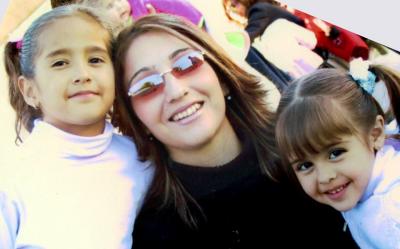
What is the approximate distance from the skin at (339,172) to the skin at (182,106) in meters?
0.18

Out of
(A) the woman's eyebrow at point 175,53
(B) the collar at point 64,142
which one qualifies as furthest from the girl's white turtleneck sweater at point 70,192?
(A) the woman's eyebrow at point 175,53

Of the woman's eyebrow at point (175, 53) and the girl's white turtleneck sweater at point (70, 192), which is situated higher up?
the woman's eyebrow at point (175, 53)

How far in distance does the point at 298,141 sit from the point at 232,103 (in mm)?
184

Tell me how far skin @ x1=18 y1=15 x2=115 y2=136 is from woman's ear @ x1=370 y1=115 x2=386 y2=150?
2.08 ft

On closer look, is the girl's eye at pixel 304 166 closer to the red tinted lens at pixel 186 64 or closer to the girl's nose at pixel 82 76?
the red tinted lens at pixel 186 64

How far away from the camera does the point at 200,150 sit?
1.60m

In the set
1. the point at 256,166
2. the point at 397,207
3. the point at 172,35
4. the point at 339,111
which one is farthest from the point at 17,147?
the point at 397,207

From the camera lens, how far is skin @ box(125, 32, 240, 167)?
1568 mm

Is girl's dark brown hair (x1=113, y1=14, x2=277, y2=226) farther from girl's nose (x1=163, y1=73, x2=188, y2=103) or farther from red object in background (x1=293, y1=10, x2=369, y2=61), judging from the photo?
red object in background (x1=293, y1=10, x2=369, y2=61)

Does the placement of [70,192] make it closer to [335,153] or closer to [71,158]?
[71,158]

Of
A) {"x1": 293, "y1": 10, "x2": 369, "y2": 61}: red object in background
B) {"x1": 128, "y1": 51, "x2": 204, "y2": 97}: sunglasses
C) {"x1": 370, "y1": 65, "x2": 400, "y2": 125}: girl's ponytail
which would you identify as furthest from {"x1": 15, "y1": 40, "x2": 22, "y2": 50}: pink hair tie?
{"x1": 370, "y1": 65, "x2": 400, "y2": 125}: girl's ponytail

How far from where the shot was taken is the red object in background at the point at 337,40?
1711 millimetres

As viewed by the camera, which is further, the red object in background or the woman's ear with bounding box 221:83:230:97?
the red object in background

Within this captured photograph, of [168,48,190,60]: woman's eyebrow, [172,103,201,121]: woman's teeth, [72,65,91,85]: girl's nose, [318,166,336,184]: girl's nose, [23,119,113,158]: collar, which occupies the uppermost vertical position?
[168,48,190,60]: woman's eyebrow
